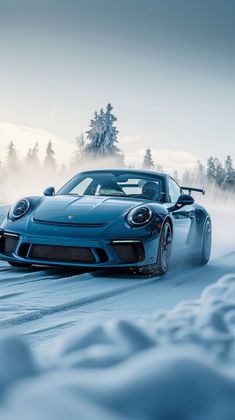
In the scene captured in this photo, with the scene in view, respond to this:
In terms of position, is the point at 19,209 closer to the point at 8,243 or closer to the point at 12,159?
the point at 8,243

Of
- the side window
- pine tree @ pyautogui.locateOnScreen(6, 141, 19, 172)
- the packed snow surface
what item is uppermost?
the packed snow surface

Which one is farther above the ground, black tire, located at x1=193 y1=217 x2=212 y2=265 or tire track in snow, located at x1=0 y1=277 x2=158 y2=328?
tire track in snow, located at x1=0 y1=277 x2=158 y2=328

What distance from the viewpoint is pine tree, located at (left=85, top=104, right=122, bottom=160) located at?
172ft

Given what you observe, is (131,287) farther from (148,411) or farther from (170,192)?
(148,411)

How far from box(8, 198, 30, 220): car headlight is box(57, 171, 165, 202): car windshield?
1050 millimetres

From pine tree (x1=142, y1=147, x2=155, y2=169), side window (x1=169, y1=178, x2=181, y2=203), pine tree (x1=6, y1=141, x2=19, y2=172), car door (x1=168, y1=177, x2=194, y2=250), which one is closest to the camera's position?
car door (x1=168, y1=177, x2=194, y2=250)

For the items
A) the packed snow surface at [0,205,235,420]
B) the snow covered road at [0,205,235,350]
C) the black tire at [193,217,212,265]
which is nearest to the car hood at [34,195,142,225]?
the snow covered road at [0,205,235,350]

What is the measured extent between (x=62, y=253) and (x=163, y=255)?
3.61ft

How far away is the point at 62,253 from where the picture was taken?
19.7 feet

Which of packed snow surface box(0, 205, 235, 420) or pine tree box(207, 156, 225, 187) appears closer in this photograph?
packed snow surface box(0, 205, 235, 420)

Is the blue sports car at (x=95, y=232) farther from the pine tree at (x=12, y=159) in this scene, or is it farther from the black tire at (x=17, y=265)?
the pine tree at (x=12, y=159)

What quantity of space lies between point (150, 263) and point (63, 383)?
4.53m

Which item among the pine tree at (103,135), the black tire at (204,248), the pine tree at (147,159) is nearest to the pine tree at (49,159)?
the pine tree at (147,159)

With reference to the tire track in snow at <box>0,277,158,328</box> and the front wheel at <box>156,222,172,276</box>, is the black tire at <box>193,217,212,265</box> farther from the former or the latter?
the tire track in snow at <box>0,277,158,328</box>
